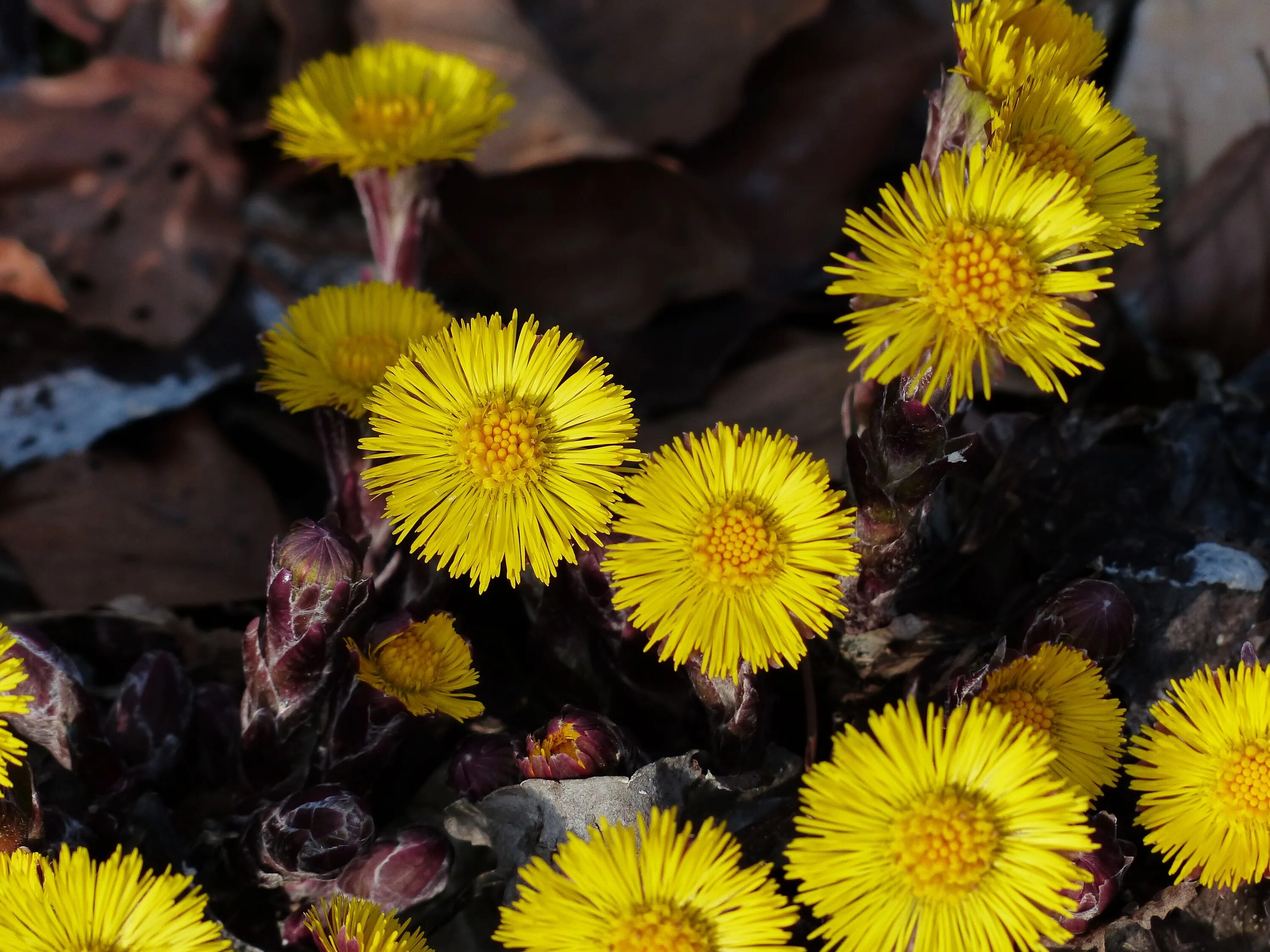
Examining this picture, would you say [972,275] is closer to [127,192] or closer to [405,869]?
[405,869]

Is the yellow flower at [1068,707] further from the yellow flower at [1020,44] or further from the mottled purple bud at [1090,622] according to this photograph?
the yellow flower at [1020,44]

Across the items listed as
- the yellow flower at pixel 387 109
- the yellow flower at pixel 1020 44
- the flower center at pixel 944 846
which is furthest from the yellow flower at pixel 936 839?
the yellow flower at pixel 387 109

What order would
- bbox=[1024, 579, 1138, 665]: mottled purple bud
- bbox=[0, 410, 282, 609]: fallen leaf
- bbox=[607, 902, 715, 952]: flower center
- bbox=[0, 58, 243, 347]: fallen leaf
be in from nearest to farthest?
bbox=[607, 902, 715, 952]: flower center → bbox=[1024, 579, 1138, 665]: mottled purple bud → bbox=[0, 410, 282, 609]: fallen leaf → bbox=[0, 58, 243, 347]: fallen leaf

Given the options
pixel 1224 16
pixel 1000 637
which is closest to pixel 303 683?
pixel 1000 637

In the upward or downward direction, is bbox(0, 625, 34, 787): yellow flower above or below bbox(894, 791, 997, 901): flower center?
above

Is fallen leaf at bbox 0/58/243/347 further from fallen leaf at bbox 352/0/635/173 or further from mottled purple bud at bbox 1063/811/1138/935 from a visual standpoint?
mottled purple bud at bbox 1063/811/1138/935

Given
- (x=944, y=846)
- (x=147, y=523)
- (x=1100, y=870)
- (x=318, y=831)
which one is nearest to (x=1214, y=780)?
(x=1100, y=870)

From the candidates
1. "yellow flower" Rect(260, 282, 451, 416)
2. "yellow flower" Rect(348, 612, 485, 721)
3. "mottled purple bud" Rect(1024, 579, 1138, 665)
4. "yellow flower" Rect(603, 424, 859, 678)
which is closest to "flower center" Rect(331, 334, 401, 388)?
"yellow flower" Rect(260, 282, 451, 416)
